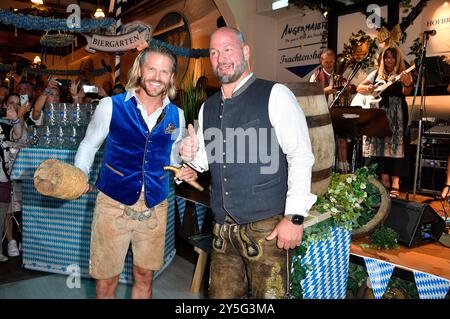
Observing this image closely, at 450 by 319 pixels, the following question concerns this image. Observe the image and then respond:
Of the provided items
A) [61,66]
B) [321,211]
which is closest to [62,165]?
[321,211]

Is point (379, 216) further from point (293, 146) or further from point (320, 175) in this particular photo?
point (293, 146)

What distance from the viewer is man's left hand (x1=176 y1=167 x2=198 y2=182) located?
76.0 inches

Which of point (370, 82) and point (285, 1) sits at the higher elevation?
point (285, 1)

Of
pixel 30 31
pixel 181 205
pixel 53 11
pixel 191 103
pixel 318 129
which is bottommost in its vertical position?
pixel 181 205

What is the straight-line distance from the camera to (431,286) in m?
2.43

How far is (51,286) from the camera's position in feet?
10.4

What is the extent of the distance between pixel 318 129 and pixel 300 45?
5.68m

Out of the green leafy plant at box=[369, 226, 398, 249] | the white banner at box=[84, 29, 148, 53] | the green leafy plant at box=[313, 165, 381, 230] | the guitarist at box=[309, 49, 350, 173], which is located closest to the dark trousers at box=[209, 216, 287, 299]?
the green leafy plant at box=[313, 165, 381, 230]

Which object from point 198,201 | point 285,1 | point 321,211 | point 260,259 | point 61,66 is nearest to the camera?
point 260,259

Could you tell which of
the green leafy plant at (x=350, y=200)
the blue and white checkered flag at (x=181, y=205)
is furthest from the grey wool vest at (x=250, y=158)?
the blue and white checkered flag at (x=181, y=205)

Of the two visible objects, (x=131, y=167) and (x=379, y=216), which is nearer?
(x=131, y=167)

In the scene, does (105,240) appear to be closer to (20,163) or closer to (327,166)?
(327,166)

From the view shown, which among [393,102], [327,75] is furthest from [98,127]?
[393,102]
